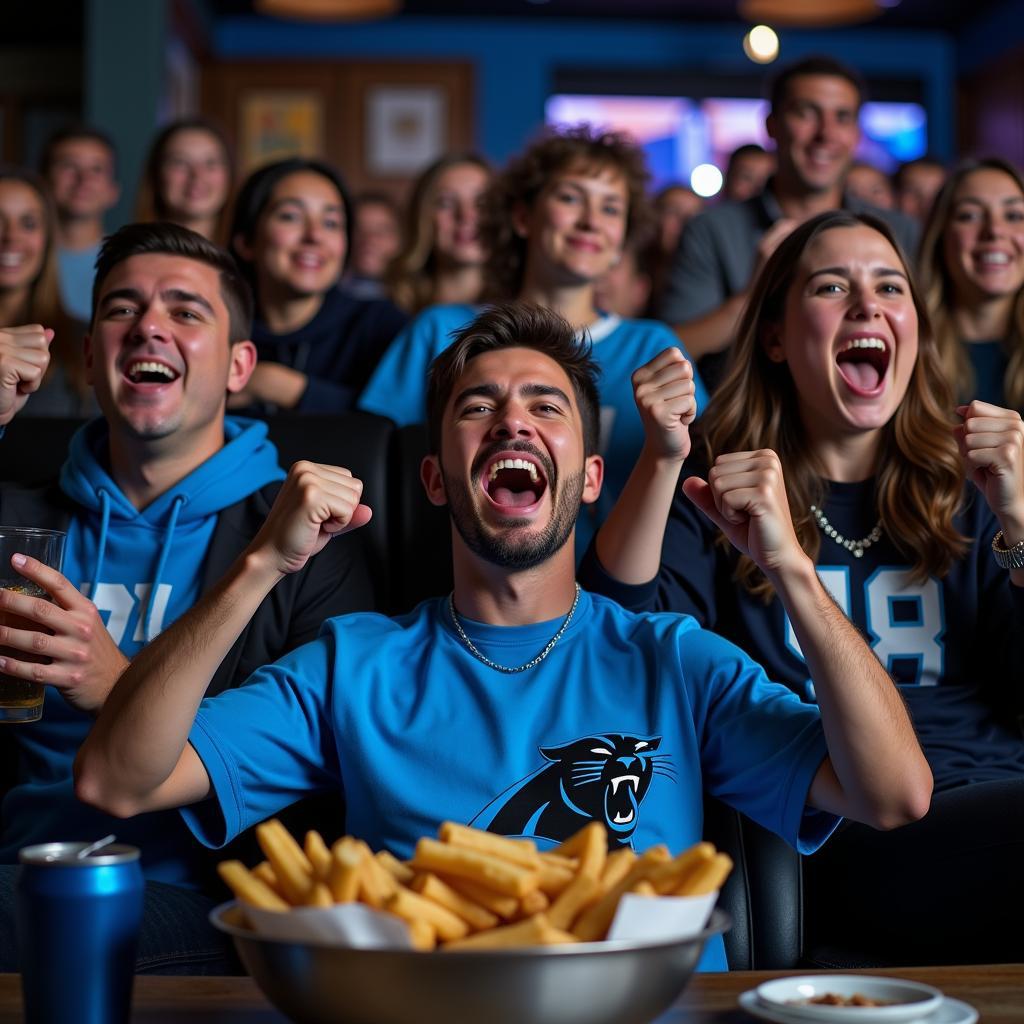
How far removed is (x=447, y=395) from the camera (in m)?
1.84

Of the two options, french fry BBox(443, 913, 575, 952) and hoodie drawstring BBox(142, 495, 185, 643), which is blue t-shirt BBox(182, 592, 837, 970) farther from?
french fry BBox(443, 913, 575, 952)

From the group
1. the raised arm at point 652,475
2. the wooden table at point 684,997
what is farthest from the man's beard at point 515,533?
the wooden table at point 684,997

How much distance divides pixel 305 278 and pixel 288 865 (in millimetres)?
2392

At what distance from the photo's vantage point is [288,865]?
0.91m

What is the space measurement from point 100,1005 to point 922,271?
2706 millimetres

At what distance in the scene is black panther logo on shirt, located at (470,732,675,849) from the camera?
151cm

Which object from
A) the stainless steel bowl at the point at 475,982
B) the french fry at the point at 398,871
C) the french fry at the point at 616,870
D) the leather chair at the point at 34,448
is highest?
the leather chair at the point at 34,448

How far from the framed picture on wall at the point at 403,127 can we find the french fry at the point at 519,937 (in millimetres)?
7862

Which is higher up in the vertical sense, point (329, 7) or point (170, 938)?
point (329, 7)

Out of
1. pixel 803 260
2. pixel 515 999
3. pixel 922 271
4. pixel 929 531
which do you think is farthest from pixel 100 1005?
pixel 922 271

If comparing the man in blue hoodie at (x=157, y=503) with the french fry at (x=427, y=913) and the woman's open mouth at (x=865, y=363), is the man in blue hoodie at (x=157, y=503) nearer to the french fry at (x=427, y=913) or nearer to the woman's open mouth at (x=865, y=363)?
the woman's open mouth at (x=865, y=363)

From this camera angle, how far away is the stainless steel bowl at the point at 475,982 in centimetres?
83

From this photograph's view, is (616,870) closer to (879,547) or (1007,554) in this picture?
(1007,554)

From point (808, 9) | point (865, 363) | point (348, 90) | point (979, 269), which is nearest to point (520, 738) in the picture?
point (865, 363)
